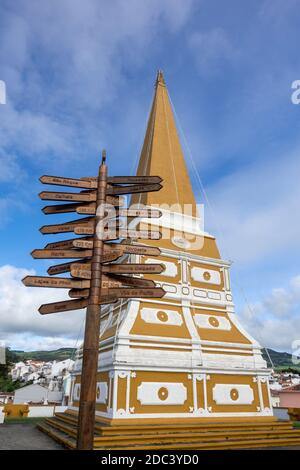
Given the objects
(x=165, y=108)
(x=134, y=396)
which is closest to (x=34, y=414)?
(x=134, y=396)

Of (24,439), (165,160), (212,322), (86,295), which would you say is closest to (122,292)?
(86,295)

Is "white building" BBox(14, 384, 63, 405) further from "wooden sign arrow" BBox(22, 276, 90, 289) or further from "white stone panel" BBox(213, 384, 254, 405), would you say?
"wooden sign arrow" BBox(22, 276, 90, 289)

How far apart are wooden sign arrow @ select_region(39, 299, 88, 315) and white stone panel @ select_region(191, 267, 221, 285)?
425 inches

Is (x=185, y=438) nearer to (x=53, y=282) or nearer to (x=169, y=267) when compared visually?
(x=169, y=267)

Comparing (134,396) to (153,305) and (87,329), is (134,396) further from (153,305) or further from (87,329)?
(87,329)

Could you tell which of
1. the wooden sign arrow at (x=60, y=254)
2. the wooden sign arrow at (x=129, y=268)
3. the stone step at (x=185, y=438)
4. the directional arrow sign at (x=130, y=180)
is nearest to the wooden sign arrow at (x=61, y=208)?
the directional arrow sign at (x=130, y=180)

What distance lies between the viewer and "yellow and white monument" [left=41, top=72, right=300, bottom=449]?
10852 mm

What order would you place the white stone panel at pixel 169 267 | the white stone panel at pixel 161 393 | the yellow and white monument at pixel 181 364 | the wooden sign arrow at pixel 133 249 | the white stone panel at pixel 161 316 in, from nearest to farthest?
1. the wooden sign arrow at pixel 133 249
2. the yellow and white monument at pixel 181 364
3. the white stone panel at pixel 161 393
4. the white stone panel at pixel 161 316
5. the white stone panel at pixel 169 267

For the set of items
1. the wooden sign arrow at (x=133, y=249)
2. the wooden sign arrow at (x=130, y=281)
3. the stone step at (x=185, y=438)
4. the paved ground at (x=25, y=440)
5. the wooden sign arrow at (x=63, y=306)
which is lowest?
the paved ground at (x=25, y=440)

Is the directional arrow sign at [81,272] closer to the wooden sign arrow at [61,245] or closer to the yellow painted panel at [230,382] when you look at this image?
the wooden sign arrow at [61,245]

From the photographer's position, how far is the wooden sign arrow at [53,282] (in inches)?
189

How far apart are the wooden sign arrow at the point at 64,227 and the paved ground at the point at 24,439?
309 inches

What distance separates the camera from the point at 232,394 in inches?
502

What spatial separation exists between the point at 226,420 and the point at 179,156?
13.5m
